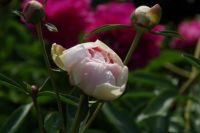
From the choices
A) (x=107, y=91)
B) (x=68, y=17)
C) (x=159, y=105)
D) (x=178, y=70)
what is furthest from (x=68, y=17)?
(x=107, y=91)

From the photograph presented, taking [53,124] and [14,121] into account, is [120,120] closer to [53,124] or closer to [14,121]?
[14,121]

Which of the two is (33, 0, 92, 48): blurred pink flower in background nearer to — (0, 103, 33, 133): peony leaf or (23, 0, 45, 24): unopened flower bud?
(0, 103, 33, 133): peony leaf

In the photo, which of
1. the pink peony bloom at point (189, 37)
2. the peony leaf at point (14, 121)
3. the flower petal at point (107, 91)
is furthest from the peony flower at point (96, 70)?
the pink peony bloom at point (189, 37)

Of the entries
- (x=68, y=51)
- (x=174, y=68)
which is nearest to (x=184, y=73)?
(x=174, y=68)

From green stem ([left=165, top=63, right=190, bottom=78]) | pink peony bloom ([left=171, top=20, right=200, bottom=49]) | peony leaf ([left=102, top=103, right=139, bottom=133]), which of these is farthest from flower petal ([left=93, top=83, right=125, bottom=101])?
pink peony bloom ([left=171, top=20, right=200, bottom=49])

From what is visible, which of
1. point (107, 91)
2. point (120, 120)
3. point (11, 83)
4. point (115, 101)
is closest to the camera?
point (107, 91)

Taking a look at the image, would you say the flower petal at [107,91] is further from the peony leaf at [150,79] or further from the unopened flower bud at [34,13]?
the peony leaf at [150,79]
